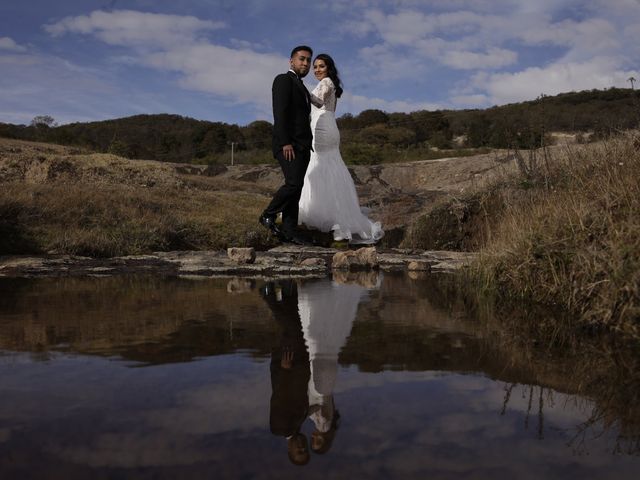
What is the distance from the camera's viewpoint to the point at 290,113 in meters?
7.31

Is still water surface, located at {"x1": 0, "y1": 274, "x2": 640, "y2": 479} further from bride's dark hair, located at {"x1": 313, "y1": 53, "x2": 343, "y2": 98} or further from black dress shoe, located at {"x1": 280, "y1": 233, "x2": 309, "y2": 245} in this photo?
bride's dark hair, located at {"x1": 313, "y1": 53, "x2": 343, "y2": 98}

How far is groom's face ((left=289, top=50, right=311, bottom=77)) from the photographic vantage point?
7402 mm

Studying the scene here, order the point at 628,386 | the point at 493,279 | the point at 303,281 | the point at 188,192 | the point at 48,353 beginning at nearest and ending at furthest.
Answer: the point at 628,386, the point at 48,353, the point at 493,279, the point at 303,281, the point at 188,192

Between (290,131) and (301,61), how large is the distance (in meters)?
0.93

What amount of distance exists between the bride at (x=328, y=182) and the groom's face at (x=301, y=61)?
2.21 ft

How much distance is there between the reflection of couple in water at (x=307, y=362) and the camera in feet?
4.67

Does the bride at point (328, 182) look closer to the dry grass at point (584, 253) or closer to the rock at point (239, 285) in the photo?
the rock at point (239, 285)

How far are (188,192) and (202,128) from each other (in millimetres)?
35193

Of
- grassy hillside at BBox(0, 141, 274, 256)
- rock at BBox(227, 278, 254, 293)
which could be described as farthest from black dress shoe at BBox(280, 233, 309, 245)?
rock at BBox(227, 278, 254, 293)

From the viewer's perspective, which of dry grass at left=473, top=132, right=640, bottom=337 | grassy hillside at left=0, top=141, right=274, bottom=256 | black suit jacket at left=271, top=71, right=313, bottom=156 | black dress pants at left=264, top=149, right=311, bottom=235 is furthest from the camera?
black dress pants at left=264, top=149, right=311, bottom=235

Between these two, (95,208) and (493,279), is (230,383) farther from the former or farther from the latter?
(95,208)

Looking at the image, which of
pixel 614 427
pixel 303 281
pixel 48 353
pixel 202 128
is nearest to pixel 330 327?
pixel 48 353

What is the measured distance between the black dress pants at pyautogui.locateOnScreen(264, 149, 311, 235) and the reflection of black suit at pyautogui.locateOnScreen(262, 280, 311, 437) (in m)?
4.37

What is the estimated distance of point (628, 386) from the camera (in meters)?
1.82
